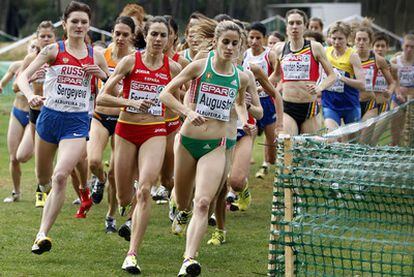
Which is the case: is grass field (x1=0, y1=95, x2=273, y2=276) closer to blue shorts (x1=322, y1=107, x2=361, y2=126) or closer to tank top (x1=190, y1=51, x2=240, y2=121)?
tank top (x1=190, y1=51, x2=240, y2=121)

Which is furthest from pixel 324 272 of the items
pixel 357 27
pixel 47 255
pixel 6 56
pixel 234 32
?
pixel 6 56

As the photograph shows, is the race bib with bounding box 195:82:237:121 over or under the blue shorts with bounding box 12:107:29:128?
over

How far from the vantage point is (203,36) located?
37.4 ft

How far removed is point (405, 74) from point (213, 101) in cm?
910

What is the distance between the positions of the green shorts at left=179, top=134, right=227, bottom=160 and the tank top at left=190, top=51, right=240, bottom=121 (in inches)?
9.2

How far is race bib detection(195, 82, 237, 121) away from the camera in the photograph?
31.2 ft

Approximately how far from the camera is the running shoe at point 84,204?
41.0 ft

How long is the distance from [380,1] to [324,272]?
3230 centimetres

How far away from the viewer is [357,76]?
1498cm

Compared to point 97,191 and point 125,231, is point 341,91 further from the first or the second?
point 125,231

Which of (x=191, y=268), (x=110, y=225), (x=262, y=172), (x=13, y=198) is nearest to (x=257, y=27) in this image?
(x=110, y=225)

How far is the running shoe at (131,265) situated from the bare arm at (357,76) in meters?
6.26

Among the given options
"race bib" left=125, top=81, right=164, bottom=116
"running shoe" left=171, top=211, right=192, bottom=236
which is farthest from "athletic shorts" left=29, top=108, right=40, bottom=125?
"race bib" left=125, top=81, right=164, bottom=116

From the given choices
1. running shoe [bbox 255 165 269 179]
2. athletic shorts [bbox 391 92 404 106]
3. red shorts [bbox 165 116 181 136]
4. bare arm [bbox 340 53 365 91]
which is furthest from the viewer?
athletic shorts [bbox 391 92 404 106]
